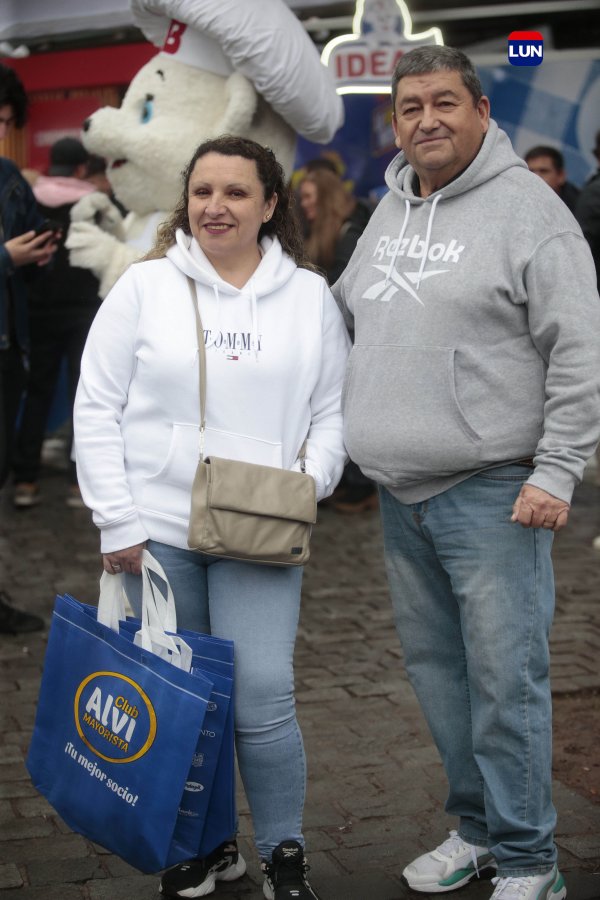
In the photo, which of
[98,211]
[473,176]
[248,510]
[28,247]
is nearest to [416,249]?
[473,176]

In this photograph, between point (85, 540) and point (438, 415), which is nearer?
point (438, 415)

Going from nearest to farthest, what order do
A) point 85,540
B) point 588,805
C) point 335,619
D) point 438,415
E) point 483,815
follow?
point 438,415
point 483,815
point 588,805
point 335,619
point 85,540

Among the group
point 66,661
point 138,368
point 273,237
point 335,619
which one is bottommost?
point 335,619

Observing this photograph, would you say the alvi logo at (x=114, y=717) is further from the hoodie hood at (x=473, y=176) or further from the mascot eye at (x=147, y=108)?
the mascot eye at (x=147, y=108)

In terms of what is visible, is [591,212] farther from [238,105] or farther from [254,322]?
[254,322]

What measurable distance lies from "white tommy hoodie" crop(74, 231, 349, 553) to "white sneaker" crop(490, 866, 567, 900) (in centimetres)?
110

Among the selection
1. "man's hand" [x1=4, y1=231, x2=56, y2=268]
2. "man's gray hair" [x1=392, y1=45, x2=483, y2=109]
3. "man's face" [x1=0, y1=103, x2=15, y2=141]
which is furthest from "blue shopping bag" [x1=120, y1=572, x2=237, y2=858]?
"man's face" [x1=0, y1=103, x2=15, y2=141]

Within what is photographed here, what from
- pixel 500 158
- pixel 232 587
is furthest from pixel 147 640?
pixel 500 158

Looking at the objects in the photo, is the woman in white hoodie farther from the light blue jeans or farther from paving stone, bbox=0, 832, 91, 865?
paving stone, bbox=0, 832, 91, 865

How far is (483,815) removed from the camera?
3.54 m

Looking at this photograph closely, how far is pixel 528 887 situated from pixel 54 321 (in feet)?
19.7

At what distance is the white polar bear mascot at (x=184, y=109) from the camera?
532cm

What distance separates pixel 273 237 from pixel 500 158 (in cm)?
66

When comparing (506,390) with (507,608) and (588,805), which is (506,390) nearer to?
(507,608)
